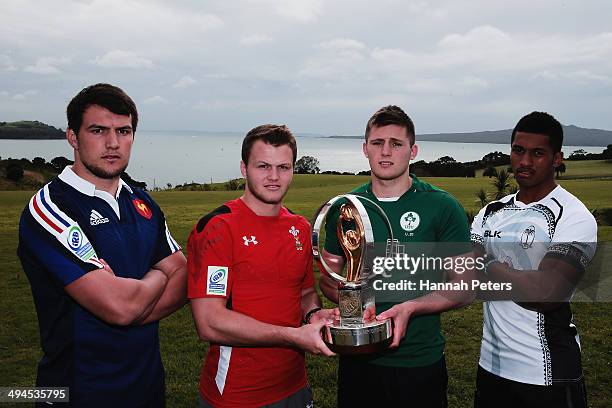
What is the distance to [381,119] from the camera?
10.7ft

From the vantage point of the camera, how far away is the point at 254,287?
9.05 ft

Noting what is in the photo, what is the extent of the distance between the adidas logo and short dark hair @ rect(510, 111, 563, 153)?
2.84m

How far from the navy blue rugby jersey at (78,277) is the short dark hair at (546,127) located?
8.94ft

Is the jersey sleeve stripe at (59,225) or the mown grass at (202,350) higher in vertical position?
the jersey sleeve stripe at (59,225)

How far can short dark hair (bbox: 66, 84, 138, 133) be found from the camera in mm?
2691

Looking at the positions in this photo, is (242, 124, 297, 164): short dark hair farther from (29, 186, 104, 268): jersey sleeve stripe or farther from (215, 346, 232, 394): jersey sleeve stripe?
(215, 346, 232, 394): jersey sleeve stripe

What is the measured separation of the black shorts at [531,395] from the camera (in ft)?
9.95

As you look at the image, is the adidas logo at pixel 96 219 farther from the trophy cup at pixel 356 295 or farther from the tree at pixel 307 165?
the tree at pixel 307 165

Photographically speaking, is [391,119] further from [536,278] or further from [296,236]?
[536,278]

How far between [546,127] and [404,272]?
1.43 meters

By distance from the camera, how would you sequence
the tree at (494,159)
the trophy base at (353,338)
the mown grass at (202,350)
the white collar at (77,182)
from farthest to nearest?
the tree at (494,159)
the mown grass at (202,350)
the white collar at (77,182)
the trophy base at (353,338)

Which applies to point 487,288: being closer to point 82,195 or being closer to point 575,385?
point 575,385

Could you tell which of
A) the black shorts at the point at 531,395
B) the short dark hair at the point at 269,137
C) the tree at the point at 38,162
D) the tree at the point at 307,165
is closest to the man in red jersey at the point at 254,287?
the short dark hair at the point at 269,137

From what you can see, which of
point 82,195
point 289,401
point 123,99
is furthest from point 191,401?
point 123,99
